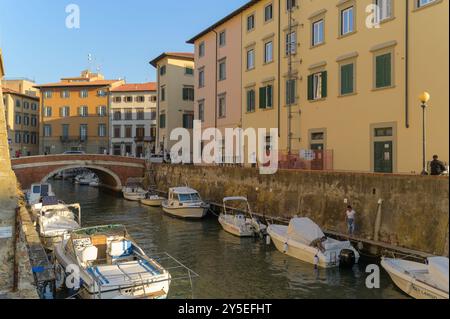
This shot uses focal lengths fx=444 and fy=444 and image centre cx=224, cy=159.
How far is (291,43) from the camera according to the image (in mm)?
30500

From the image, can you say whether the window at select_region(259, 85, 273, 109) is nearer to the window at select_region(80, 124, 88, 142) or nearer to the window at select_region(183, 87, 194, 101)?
the window at select_region(183, 87, 194, 101)

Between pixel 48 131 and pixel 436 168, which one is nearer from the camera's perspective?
pixel 436 168

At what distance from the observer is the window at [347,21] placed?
83.9 feet

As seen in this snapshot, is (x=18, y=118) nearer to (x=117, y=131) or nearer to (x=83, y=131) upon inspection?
(x=83, y=131)

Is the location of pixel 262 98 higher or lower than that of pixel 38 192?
higher

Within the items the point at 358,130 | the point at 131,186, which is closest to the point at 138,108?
the point at 131,186

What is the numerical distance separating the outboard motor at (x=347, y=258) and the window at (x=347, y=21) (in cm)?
1378

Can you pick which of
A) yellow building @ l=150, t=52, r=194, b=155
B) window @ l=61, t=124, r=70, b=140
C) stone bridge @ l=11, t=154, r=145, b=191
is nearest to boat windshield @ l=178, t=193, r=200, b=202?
stone bridge @ l=11, t=154, r=145, b=191

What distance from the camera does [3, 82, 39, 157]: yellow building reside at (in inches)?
3012

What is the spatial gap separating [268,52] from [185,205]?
13233 millimetres


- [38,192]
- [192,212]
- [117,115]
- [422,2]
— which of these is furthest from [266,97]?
[117,115]

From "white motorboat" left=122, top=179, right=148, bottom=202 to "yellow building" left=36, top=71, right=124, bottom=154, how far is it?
1183 inches

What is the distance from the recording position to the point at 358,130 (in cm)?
2498

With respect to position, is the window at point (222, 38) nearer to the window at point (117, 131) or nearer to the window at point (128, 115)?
the window at point (128, 115)
